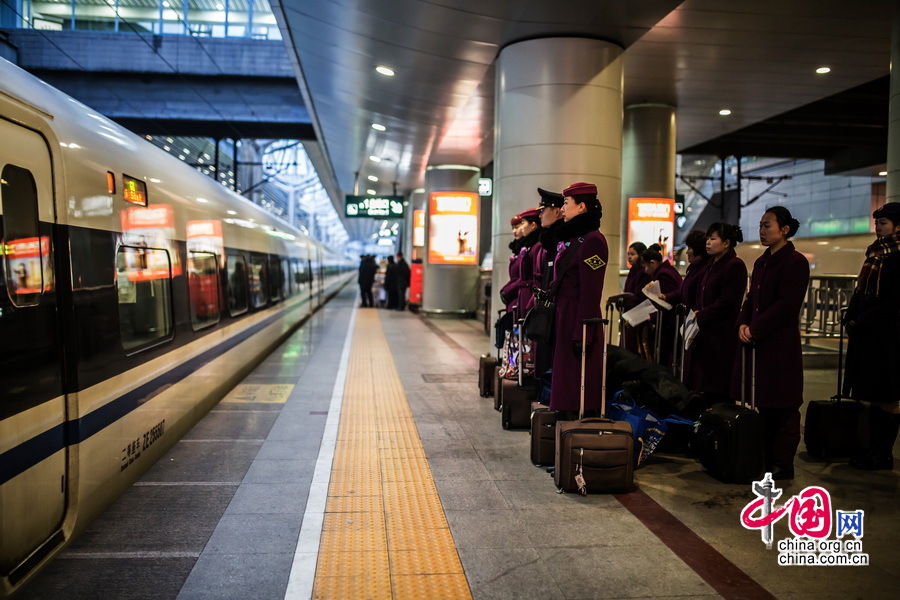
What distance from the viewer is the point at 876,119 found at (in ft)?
55.7

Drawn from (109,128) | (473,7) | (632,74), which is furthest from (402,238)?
(109,128)

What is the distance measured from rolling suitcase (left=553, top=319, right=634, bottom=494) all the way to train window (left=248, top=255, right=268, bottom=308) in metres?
6.72

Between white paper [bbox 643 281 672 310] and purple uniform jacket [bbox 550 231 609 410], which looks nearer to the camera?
purple uniform jacket [bbox 550 231 609 410]

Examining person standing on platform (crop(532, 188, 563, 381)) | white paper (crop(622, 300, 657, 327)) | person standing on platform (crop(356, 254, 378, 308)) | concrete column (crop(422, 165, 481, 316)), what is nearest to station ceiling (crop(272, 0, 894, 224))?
concrete column (crop(422, 165, 481, 316))

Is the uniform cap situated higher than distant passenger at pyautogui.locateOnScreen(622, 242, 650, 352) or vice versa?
the uniform cap

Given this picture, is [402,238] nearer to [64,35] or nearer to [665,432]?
[64,35]

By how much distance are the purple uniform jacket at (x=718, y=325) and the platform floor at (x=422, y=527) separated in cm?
70

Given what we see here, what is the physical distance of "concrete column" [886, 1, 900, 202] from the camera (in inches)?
253

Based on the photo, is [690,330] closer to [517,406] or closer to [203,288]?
[517,406]

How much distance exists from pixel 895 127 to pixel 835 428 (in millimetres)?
3094

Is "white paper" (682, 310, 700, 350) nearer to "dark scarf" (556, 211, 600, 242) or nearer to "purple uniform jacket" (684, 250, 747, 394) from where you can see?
"purple uniform jacket" (684, 250, 747, 394)

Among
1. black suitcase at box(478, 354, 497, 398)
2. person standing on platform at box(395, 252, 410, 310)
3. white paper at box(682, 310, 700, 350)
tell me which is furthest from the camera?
person standing on platform at box(395, 252, 410, 310)

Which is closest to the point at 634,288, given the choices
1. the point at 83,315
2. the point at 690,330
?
the point at 690,330

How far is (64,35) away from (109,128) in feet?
46.8
